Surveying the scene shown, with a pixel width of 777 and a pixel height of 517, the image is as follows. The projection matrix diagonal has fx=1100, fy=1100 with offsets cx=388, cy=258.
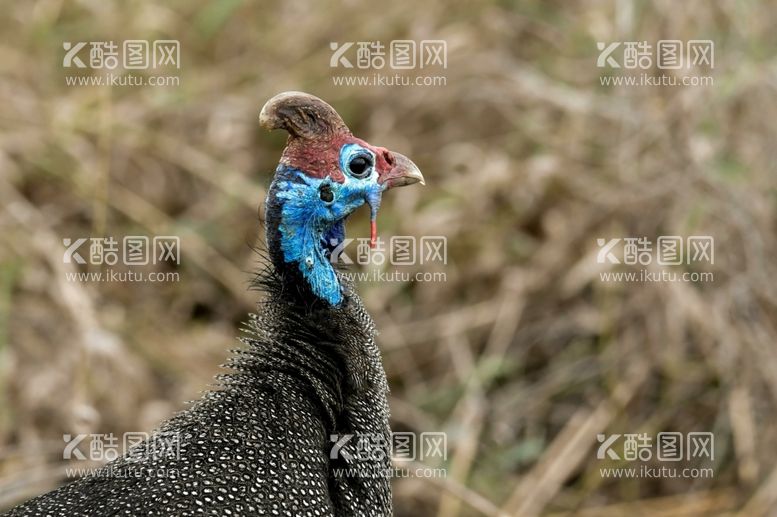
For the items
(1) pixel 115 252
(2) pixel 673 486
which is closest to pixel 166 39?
(1) pixel 115 252

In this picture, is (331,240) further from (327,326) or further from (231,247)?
(231,247)

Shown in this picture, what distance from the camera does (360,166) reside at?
2514mm

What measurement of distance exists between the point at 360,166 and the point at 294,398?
1.83 feet

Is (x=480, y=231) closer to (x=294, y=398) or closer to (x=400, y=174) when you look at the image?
(x=400, y=174)

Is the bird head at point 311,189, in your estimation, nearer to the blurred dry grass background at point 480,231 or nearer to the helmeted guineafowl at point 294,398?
the helmeted guineafowl at point 294,398

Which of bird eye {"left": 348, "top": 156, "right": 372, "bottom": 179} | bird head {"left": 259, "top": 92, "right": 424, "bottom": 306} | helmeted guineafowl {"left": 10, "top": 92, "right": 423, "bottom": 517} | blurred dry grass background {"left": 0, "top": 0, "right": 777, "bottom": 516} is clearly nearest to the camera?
helmeted guineafowl {"left": 10, "top": 92, "right": 423, "bottom": 517}

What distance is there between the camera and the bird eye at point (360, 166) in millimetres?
2488

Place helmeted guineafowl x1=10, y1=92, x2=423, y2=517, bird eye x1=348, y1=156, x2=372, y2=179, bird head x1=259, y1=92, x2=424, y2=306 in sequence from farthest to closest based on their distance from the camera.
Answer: bird eye x1=348, y1=156, x2=372, y2=179 < bird head x1=259, y1=92, x2=424, y2=306 < helmeted guineafowl x1=10, y1=92, x2=423, y2=517

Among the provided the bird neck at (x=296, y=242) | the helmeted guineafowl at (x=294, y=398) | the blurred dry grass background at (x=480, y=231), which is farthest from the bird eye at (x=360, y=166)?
the blurred dry grass background at (x=480, y=231)

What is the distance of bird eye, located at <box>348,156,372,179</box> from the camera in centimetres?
249

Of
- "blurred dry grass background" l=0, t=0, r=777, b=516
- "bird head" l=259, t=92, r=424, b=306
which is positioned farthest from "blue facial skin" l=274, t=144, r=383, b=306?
"blurred dry grass background" l=0, t=0, r=777, b=516

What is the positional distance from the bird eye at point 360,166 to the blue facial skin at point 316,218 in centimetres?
1

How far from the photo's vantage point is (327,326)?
95.1 inches

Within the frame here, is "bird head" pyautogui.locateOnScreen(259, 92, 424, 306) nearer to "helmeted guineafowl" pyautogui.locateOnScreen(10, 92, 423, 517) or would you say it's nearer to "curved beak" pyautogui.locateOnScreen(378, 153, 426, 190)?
"helmeted guineafowl" pyautogui.locateOnScreen(10, 92, 423, 517)
